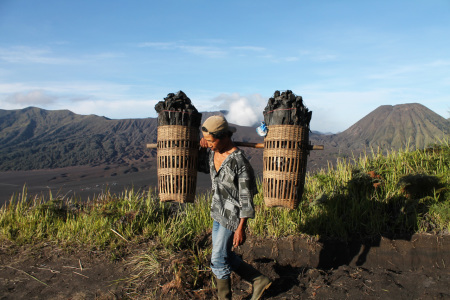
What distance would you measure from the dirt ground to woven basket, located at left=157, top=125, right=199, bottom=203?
0.76 metres

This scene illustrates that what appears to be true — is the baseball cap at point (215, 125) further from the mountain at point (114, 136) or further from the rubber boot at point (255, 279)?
the mountain at point (114, 136)

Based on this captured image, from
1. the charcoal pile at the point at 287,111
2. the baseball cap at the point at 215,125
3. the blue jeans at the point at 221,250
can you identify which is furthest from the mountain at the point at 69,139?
the baseball cap at the point at 215,125

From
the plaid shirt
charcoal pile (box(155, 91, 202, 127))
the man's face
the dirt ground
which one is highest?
charcoal pile (box(155, 91, 202, 127))

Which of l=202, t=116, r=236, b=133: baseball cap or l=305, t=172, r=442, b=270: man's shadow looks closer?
l=202, t=116, r=236, b=133: baseball cap

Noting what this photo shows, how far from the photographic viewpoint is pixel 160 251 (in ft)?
14.3

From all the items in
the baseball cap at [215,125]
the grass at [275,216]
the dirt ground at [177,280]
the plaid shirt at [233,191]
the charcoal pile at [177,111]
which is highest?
the charcoal pile at [177,111]

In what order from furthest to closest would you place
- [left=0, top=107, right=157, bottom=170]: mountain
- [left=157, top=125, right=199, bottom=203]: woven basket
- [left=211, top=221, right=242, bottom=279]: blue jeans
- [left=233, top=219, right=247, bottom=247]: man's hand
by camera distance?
[left=0, top=107, right=157, bottom=170]: mountain → [left=157, top=125, right=199, bottom=203]: woven basket → [left=211, top=221, right=242, bottom=279]: blue jeans → [left=233, top=219, right=247, bottom=247]: man's hand

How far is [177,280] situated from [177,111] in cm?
187

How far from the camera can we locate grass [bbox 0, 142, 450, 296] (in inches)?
187

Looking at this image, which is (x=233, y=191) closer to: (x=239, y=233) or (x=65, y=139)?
(x=239, y=233)

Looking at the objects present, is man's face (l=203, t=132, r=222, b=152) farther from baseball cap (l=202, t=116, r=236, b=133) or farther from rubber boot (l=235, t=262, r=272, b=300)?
rubber boot (l=235, t=262, r=272, b=300)

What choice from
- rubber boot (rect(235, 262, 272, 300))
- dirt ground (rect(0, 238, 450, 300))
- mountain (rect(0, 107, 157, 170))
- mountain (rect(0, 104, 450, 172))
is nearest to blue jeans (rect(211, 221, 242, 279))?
rubber boot (rect(235, 262, 272, 300))

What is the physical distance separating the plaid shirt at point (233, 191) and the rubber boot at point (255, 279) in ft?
2.00

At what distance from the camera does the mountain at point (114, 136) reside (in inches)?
1014
